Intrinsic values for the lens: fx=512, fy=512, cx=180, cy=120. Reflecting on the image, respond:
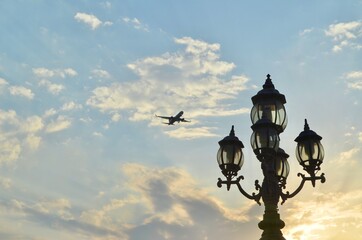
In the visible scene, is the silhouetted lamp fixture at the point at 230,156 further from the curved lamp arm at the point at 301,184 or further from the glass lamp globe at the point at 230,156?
the curved lamp arm at the point at 301,184

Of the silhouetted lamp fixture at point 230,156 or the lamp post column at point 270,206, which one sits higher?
the silhouetted lamp fixture at point 230,156

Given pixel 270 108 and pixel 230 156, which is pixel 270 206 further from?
pixel 270 108

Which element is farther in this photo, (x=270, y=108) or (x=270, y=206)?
(x=270, y=108)

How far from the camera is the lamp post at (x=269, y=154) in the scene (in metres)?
12.0

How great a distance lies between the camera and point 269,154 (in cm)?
1220

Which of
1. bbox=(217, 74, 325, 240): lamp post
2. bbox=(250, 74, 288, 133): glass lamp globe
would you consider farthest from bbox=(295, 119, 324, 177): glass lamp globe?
bbox=(250, 74, 288, 133): glass lamp globe

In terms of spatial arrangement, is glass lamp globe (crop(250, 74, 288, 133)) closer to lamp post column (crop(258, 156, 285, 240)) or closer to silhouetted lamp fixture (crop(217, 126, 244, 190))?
silhouetted lamp fixture (crop(217, 126, 244, 190))

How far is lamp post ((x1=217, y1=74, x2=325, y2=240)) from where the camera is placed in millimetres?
11984

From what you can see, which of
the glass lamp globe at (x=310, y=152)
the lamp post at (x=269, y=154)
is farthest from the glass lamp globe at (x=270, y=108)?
the glass lamp globe at (x=310, y=152)

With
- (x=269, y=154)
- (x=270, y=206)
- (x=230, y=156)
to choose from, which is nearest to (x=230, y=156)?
(x=230, y=156)

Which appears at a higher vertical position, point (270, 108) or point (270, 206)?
point (270, 108)

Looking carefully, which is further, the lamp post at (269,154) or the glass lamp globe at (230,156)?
the glass lamp globe at (230,156)

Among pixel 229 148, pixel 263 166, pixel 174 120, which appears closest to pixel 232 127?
pixel 229 148

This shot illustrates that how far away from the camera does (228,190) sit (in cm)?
1265
